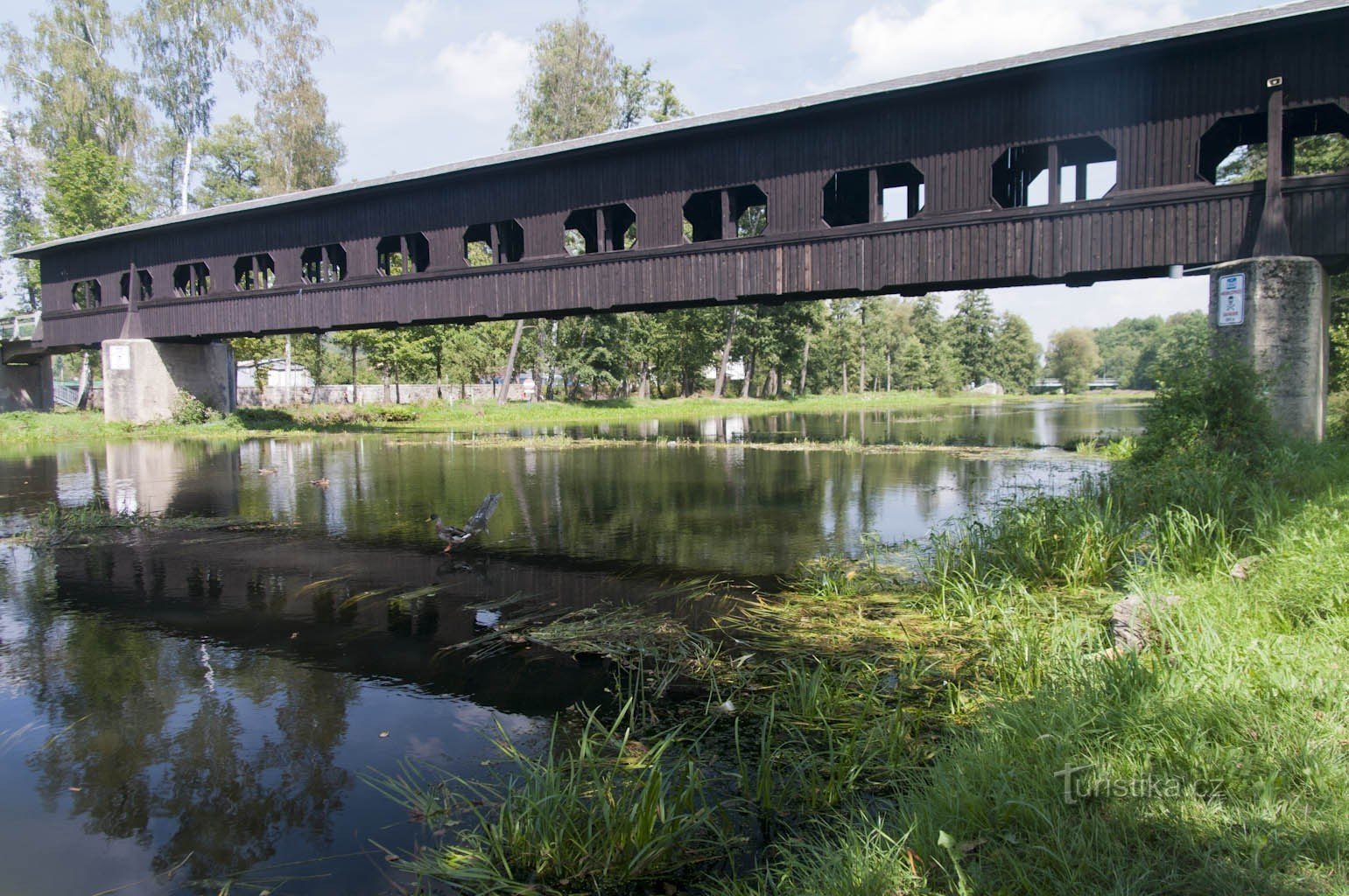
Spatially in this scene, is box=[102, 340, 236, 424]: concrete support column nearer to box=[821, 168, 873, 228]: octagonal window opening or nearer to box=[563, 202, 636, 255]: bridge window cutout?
box=[563, 202, 636, 255]: bridge window cutout

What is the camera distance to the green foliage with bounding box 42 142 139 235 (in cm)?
3447

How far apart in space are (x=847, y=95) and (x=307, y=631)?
12472mm

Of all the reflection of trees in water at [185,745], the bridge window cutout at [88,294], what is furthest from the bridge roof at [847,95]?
the reflection of trees in water at [185,745]

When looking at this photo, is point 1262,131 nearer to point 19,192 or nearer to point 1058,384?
point 19,192

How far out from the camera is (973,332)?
84.8 meters

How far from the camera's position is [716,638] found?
608cm

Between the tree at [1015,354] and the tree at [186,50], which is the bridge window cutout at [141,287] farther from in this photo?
the tree at [1015,354]

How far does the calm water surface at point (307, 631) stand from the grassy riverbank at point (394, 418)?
11.8m

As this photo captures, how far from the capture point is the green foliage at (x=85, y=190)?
34.5m

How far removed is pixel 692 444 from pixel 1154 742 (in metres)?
20.2

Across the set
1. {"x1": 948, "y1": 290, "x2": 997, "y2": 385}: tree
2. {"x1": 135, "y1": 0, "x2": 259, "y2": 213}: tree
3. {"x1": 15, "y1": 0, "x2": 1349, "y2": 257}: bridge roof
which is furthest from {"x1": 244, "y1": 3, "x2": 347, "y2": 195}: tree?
{"x1": 948, "y1": 290, "x2": 997, "y2": 385}: tree

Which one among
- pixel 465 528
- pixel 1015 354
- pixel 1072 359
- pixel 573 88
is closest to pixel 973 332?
pixel 1015 354

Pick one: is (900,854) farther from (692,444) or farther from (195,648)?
(692,444)

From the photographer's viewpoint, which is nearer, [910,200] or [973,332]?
[910,200]
